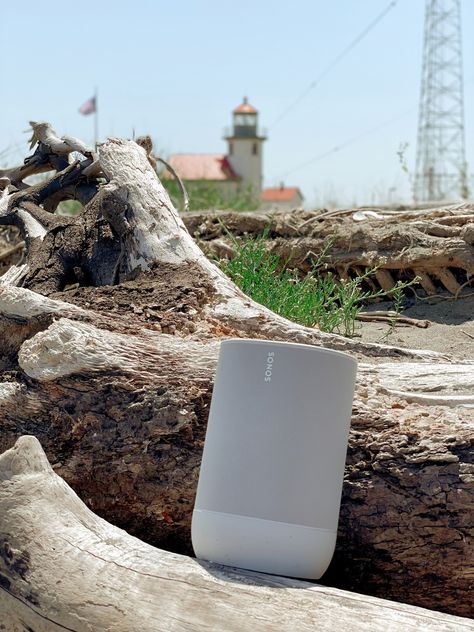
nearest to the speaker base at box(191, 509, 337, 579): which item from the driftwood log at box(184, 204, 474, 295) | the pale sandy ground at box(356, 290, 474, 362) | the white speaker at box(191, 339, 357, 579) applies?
the white speaker at box(191, 339, 357, 579)

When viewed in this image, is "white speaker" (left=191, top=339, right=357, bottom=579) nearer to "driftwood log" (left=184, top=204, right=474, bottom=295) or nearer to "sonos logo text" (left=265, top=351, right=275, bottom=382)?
"sonos logo text" (left=265, top=351, right=275, bottom=382)

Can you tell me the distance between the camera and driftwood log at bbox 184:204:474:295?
215 inches

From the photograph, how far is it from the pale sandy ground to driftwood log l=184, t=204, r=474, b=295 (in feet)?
0.36

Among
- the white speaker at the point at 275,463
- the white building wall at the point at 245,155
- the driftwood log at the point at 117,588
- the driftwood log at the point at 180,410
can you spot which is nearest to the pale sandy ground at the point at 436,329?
the driftwood log at the point at 180,410

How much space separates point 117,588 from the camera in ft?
8.04

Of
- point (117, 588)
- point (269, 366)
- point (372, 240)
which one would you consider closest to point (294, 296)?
point (372, 240)

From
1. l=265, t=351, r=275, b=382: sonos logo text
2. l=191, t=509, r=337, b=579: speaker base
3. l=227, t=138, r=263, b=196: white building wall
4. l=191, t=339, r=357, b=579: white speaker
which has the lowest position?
l=191, t=509, r=337, b=579: speaker base

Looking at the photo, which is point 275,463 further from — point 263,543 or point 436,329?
point 436,329

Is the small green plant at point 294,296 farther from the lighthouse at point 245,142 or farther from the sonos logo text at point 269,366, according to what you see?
the lighthouse at point 245,142

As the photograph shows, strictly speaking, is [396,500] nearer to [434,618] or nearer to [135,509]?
[434,618]

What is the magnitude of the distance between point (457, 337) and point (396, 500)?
2277mm

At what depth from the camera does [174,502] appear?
3.07 meters

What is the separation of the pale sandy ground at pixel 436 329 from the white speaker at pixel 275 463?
7.15 feet

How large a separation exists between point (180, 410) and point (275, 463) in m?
0.71
